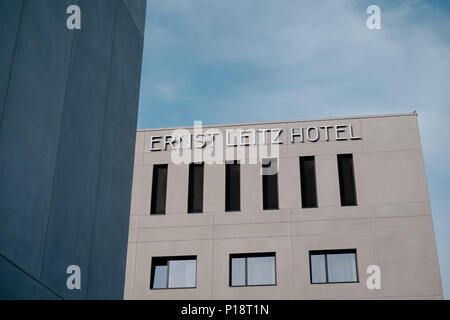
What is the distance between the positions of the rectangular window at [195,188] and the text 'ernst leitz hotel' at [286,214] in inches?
1.9

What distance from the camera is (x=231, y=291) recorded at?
23.8 metres

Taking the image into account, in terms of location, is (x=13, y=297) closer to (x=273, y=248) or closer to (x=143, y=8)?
(x=143, y=8)

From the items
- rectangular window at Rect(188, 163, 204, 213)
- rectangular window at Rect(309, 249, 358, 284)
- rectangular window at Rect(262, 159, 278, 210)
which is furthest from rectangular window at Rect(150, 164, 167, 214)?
rectangular window at Rect(309, 249, 358, 284)

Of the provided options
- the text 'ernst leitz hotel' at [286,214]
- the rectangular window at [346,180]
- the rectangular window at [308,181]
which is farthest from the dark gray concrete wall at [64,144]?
the rectangular window at [346,180]

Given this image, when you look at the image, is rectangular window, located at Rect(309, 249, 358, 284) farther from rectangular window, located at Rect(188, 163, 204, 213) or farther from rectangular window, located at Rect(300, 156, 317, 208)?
rectangular window, located at Rect(188, 163, 204, 213)

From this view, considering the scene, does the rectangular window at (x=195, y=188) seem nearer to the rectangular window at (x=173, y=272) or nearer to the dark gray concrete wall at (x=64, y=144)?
the rectangular window at (x=173, y=272)

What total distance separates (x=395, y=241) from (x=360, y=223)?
1573 millimetres

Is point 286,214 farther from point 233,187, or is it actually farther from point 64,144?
point 64,144

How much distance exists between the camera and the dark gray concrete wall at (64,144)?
23.9 ft

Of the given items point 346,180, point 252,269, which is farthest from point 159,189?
point 346,180

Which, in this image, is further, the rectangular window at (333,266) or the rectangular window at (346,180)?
the rectangular window at (346,180)

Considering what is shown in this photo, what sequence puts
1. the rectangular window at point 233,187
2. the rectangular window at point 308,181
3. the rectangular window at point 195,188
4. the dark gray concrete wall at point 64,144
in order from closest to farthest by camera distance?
the dark gray concrete wall at point 64,144 → the rectangular window at point 308,181 → the rectangular window at point 233,187 → the rectangular window at point 195,188

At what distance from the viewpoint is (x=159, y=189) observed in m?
26.5
